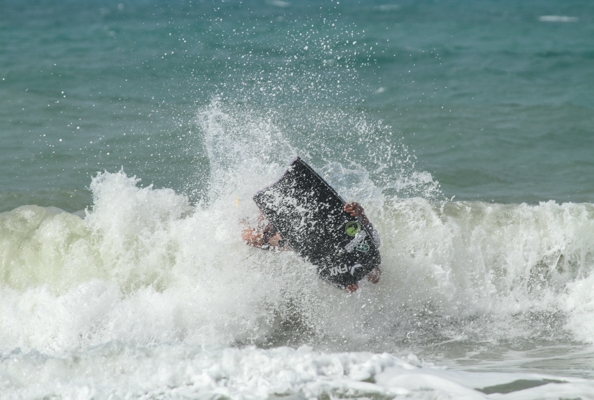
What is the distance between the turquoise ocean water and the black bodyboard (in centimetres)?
27

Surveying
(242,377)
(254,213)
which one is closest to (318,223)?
(254,213)

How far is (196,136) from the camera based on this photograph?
10.7 meters

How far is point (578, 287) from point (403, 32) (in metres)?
12.6

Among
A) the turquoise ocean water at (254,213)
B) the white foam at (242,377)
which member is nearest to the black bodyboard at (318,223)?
the turquoise ocean water at (254,213)

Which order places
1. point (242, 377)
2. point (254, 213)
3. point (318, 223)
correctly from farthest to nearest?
1. point (254, 213)
2. point (318, 223)
3. point (242, 377)

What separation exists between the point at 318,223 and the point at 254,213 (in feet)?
2.45

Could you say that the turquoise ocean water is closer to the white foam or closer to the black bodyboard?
the white foam

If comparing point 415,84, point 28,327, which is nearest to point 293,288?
point 28,327

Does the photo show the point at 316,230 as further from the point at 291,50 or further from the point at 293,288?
the point at 291,50

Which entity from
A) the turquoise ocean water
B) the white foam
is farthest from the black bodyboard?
the white foam

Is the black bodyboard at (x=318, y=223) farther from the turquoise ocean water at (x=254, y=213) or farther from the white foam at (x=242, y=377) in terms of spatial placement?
the white foam at (x=242, y=377)

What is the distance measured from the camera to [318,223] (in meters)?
5.98

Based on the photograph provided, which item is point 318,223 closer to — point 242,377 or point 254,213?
point 254,213

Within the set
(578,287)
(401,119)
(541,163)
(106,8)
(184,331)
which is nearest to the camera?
(184,331)
